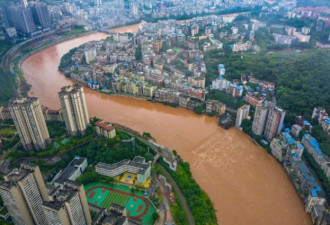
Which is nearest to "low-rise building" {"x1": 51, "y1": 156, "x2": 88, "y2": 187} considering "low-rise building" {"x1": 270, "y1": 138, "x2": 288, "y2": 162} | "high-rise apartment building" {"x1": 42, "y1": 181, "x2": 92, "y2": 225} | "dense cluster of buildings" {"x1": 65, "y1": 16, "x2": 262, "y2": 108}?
"high-rise apartment building" {"x1": 42, "y1": 181, "x2": 92, "y2": 225}

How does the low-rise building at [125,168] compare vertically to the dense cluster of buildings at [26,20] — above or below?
below

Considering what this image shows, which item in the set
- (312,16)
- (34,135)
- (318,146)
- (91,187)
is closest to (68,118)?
(34,135)

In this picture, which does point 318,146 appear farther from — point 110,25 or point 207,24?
point 110,25

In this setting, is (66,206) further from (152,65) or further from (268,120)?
(152,65)

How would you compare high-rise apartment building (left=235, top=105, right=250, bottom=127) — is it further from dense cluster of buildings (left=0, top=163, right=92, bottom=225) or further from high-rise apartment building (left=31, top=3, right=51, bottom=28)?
high-rise apartment building (left=31, top=3, right=51, bottom=28)

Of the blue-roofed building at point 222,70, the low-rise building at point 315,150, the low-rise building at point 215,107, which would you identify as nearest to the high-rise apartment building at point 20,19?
the blue-roofed building at point 222,70

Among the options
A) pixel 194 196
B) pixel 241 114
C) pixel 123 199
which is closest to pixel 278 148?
pixel 241 114

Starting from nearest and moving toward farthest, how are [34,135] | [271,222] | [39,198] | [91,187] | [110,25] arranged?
[39,198] < [271,222] < [91,187] < [34,135] < [110,25]

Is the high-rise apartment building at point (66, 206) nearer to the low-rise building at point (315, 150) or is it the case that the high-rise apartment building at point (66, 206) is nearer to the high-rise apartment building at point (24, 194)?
the high-rise apartment building at point (24, 194)
